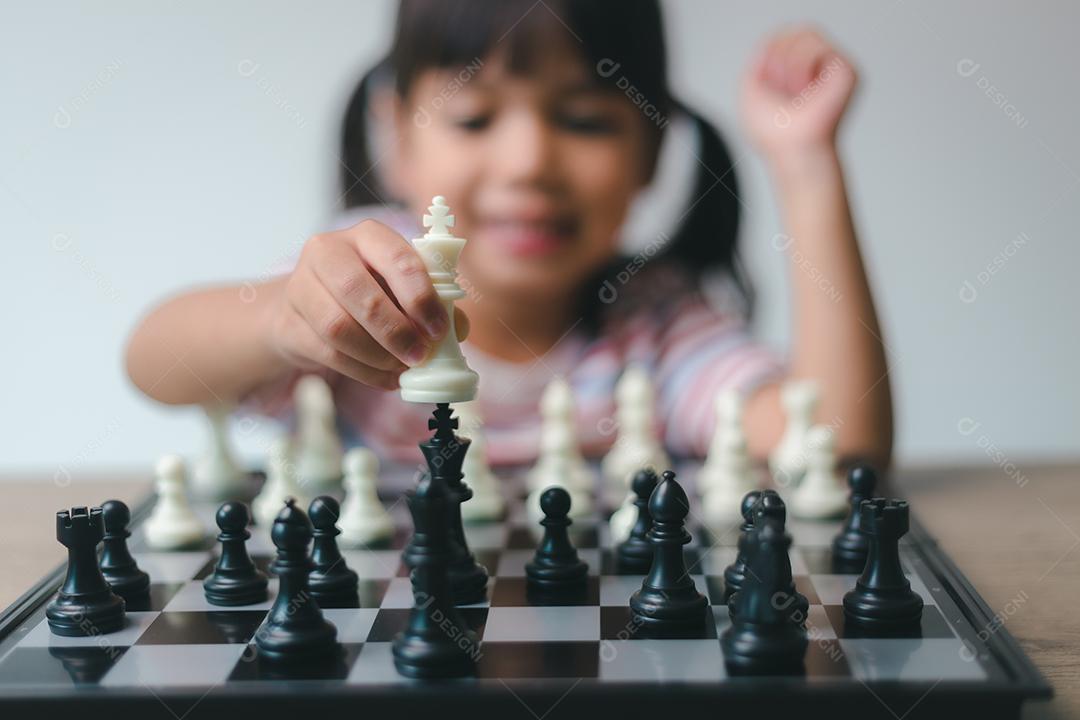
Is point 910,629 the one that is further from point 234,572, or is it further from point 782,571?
point 234,572

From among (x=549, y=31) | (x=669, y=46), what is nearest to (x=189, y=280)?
(x=549, y=31)

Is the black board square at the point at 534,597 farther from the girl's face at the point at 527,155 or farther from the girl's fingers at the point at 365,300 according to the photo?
the girl's face at the point at 527,155

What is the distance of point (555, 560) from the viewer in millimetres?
1200

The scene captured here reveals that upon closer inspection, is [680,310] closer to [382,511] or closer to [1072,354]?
[1072,354]

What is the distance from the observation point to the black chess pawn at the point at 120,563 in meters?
1.18

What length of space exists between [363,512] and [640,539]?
1.33ft

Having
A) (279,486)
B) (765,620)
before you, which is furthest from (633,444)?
(765,620)

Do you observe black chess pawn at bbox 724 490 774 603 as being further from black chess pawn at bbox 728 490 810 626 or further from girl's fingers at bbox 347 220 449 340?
girl's fingers at bbox 347 220 449 340

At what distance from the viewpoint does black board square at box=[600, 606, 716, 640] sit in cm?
101

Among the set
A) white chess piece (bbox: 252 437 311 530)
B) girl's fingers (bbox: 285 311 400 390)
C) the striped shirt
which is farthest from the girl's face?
girl's fingers (bbox: 285 311 400 390)

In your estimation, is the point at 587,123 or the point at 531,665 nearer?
the point at 531,665

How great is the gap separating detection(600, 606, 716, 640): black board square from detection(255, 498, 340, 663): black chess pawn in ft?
0.90

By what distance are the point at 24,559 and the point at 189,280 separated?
1.42m

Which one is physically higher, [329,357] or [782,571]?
[329,357]
